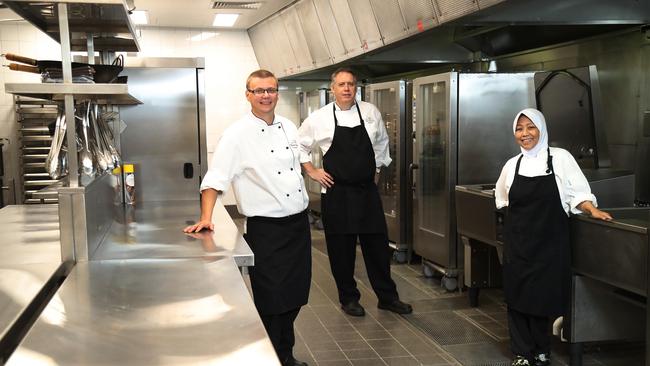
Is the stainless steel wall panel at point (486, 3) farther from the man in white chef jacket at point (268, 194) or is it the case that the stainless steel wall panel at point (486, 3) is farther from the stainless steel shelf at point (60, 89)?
the stainless steel shelf at point (60, 89)

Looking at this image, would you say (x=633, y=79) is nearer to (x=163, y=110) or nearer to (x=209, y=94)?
(x=163, y=110)

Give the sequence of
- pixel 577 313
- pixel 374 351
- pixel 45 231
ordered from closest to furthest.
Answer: pixel 45 231
pixel 577 313
pixel 374 351

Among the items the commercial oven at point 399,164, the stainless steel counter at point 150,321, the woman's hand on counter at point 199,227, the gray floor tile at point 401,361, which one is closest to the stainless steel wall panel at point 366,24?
the commercial oven at point 399,164

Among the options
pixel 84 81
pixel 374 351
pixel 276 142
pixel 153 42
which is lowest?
pixel 374 351

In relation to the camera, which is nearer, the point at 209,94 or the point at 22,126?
the point at 22,126

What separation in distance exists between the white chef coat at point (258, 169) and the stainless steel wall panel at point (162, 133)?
1417 millimetres

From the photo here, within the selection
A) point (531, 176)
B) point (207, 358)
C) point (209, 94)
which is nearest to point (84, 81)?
point (207, 358)

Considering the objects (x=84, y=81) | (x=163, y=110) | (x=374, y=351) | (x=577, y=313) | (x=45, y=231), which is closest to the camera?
(x=84, y=81)

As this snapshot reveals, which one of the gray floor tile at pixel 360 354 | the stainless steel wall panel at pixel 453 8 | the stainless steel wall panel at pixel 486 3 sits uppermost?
the stainless steel wall panel at pixel 453 8

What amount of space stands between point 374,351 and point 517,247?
1.02m

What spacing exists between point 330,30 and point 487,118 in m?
2.45

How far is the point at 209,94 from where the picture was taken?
932 cm

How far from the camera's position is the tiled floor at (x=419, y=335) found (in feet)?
11.9

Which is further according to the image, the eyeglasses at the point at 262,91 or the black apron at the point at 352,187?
the black apron at the point at 352,187
